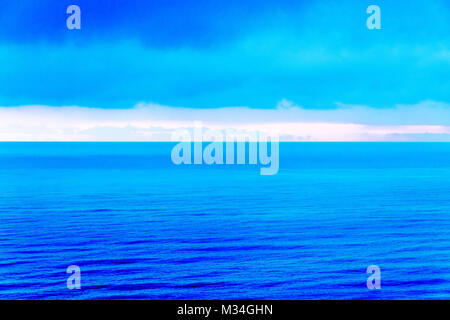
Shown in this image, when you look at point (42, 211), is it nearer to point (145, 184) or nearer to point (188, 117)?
point (145, 184)

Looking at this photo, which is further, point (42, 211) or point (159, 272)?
point (42, 211)

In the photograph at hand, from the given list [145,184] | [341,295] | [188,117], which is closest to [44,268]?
[341,295]

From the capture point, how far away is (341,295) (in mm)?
38812

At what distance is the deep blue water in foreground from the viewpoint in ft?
133

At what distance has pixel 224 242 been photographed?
56000 millimetres

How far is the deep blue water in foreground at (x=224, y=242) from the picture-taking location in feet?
133

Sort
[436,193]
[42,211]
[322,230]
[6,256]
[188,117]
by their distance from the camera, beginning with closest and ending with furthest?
[6,256], [322,230], [42,211], [436,193], [188,117]

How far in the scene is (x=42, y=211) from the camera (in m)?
74.8

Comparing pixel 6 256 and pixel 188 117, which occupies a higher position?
pixel 188 117

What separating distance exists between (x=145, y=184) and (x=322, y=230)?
185 feet

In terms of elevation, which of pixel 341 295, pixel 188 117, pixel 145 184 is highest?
pixel 188 117
